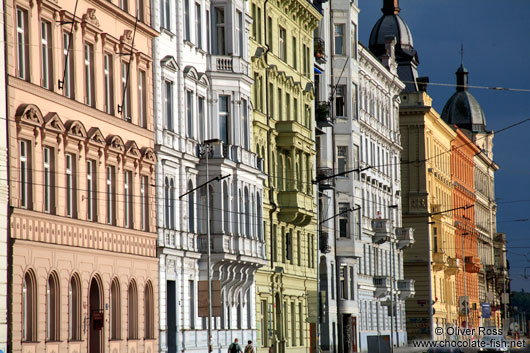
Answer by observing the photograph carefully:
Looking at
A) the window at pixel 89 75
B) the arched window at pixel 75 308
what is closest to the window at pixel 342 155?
the window at pixel 89 75

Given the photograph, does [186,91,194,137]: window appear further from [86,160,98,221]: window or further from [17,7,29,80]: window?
[17,7,29,80]: window

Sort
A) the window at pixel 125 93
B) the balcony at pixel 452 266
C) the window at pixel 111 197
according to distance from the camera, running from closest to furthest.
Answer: the window at pixel 111 197
the window at pixel 125 93
the balcony at pixel 452 266

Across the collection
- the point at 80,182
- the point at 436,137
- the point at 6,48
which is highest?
the point at 436,137

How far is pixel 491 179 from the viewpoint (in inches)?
6373

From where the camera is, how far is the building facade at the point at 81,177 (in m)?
37.5

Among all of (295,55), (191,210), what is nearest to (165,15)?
(191,210)

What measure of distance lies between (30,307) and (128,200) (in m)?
9.22

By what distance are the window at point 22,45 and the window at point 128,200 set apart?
352 inches

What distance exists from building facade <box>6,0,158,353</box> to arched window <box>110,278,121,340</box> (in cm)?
3

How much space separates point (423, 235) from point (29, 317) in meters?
72.2

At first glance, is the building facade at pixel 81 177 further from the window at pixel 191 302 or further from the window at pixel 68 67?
the window at pixel 191 302

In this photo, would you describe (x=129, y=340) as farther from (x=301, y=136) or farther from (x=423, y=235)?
(x=423, y=235)

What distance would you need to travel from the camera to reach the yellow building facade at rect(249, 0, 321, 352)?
204ft

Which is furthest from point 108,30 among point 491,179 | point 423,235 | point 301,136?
point 491,179
